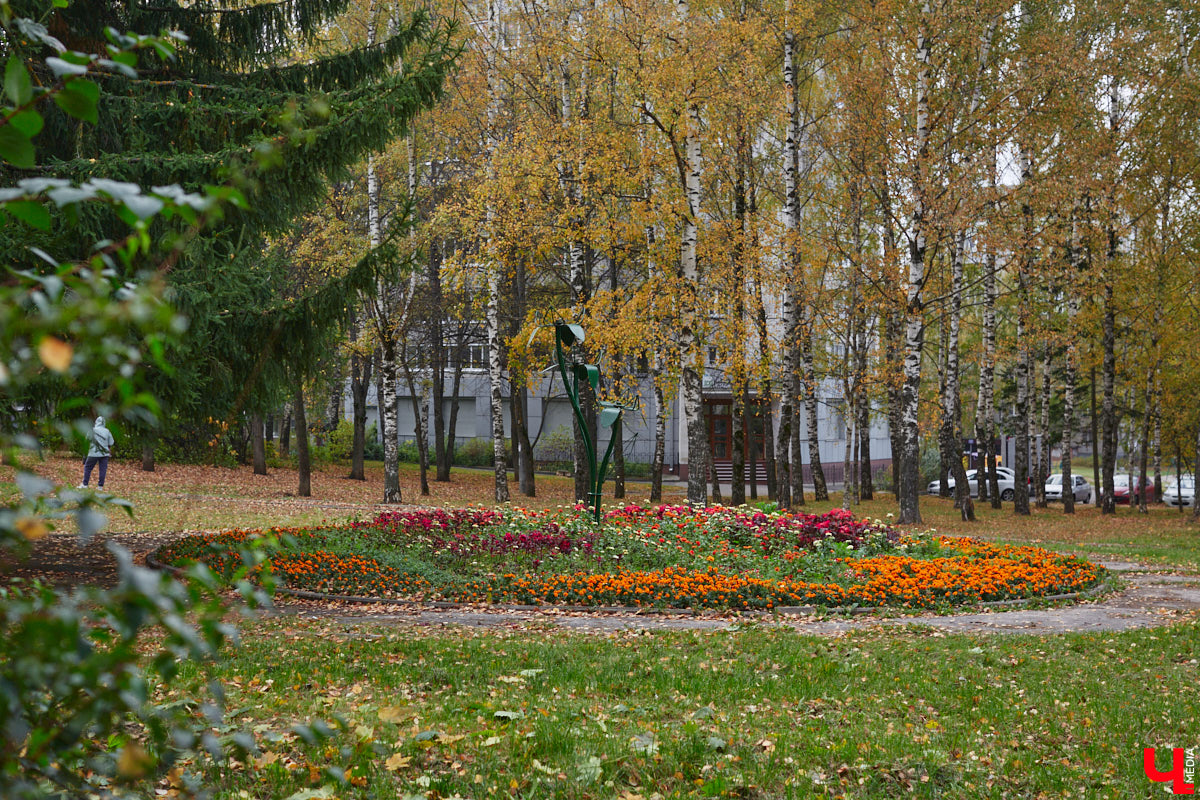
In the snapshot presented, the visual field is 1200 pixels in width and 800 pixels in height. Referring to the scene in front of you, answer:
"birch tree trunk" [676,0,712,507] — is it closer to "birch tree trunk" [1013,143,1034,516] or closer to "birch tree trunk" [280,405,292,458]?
"birch tree trunk" [1013,143,1034,516]

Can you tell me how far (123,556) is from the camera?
129cm

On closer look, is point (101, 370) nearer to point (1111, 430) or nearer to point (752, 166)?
point (752, 166)

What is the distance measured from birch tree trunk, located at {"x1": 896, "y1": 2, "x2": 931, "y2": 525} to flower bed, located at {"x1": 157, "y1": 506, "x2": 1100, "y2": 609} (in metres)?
5.89

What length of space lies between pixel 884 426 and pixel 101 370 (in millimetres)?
57608

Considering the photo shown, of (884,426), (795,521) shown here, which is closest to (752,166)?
(795,521)

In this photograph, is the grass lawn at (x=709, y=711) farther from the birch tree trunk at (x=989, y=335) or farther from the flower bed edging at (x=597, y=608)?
the birch tree trunk at (x=989, y=335)

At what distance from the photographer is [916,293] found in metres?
19.5

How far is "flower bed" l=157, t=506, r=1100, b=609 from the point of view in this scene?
33.7 ft

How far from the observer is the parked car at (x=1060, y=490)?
3788 centimetres

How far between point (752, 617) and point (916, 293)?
39.3 ft

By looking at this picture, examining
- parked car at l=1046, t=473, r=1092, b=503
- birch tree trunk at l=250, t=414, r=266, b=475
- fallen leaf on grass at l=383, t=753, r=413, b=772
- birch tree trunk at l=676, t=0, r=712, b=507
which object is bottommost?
parked car at l=1046, t=473, r=1092, b=503

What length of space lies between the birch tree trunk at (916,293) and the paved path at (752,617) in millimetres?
8818

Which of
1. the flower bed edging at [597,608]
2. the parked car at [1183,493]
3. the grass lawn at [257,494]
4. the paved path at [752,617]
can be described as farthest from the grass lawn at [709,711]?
the parked car at [1183,493]

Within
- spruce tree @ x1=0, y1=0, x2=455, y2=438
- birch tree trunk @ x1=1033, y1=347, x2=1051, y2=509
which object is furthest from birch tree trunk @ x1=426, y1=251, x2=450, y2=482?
birch tree trunk @ x1=1033, y1=347, x2=1051, y2=509
